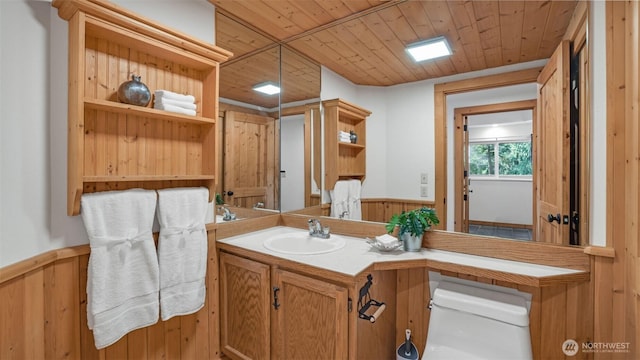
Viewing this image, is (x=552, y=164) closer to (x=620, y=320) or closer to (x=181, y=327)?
(x=620, y=320)

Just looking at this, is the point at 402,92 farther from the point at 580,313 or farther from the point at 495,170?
the point at 580,313

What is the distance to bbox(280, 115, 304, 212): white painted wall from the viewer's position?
2330 millimetres

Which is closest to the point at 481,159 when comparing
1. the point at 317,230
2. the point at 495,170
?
the point at 495,170

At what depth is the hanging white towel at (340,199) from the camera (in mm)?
2064

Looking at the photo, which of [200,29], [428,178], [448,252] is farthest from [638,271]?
[200,29]

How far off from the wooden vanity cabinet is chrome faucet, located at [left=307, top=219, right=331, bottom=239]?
19.0 inches

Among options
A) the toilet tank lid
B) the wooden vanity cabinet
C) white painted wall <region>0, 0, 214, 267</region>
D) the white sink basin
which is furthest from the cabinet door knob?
white painted wall <region>0, 0, 214, 267</region>

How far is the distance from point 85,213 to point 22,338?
20.7 inches

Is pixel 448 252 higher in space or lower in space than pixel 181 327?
higher

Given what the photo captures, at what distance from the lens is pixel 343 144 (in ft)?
6.81

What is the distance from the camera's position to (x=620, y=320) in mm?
1198

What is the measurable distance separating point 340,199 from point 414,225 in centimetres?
64

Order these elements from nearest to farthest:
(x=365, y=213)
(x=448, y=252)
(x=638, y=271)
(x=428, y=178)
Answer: (x=638, y=271), (x=448, y=252), (x=428, y=178), (x=365, y=213)

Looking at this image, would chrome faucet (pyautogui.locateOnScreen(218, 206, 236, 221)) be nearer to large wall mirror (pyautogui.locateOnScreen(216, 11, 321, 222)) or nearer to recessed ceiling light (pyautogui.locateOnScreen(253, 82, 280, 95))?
large wall mirror (pyautogui.locateOnScreen(216, 11, 321, 222))
